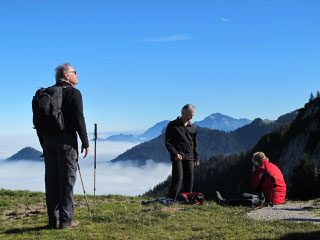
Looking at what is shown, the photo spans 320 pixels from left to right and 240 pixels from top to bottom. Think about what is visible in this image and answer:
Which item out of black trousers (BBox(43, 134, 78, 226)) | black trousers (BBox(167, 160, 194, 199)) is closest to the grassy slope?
black trousers (BBox(43, 134, 78, 226))

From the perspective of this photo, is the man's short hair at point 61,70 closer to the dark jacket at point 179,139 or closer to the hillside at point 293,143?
the dark jacket at point 179,139

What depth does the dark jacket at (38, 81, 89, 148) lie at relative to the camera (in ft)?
26.3

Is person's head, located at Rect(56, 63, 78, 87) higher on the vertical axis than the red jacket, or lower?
higher

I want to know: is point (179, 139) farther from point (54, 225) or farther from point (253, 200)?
point (54, 225)

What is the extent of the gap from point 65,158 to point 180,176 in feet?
16.5

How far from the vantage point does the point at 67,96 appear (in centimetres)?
804

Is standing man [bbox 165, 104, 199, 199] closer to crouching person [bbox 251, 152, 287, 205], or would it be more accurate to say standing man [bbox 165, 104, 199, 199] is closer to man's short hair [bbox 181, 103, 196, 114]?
man's short hair [bbox 181, 103, 196, 114]

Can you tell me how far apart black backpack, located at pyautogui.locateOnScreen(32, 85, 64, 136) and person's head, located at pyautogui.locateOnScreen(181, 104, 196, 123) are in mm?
5245

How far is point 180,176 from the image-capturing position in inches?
474

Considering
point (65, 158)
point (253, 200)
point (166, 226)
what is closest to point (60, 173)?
point (65, 158)

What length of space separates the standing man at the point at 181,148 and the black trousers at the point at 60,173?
4.54 meters

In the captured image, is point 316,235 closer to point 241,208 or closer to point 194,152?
point 241,208

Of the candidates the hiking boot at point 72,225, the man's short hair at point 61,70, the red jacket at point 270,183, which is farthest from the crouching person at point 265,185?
the man's short hair at point 61,70

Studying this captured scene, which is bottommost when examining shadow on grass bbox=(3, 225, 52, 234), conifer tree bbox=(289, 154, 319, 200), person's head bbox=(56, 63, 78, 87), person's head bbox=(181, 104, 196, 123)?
conifer tree bbox=(289, 154, 319, 200)
